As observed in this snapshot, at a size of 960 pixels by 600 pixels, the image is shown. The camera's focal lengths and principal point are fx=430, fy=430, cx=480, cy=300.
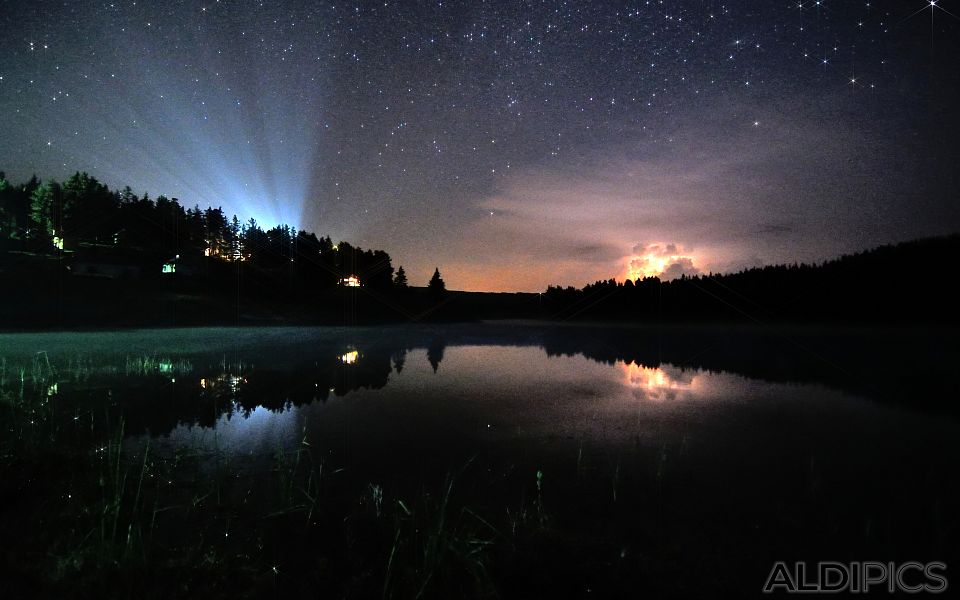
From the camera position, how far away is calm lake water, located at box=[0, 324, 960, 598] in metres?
4.99

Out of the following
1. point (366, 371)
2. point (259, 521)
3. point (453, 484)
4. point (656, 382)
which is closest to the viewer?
point (259, 521)

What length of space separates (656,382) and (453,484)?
14477mm

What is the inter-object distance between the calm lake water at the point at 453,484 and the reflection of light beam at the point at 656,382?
24 cm

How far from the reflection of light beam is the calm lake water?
0.78ft

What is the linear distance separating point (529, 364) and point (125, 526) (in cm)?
2080

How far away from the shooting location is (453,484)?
7707 mm

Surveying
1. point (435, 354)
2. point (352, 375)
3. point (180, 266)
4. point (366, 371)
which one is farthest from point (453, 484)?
point (180, 266)

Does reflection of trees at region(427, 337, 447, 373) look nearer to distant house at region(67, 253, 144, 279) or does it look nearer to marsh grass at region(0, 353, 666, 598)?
marsh grass at region(0, 353, 666, 598)

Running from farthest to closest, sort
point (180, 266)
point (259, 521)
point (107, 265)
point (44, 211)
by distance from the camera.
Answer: point (44, 211)
point (180, 266)
point (107, 265)
point (259, 521)

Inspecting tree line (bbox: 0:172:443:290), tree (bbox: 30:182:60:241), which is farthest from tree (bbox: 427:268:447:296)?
tree (bbox: 30:182:60:241)

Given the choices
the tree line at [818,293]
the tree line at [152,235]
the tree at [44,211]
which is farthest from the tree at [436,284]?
the tree at [44,211]

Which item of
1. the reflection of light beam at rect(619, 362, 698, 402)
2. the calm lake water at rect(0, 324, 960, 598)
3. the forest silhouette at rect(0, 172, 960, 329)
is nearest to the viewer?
the calm lake water at rect(0, 324, 960, 598)

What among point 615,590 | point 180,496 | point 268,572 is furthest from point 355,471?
point 615,590

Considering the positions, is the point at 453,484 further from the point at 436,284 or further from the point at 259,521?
the point at 436,284
